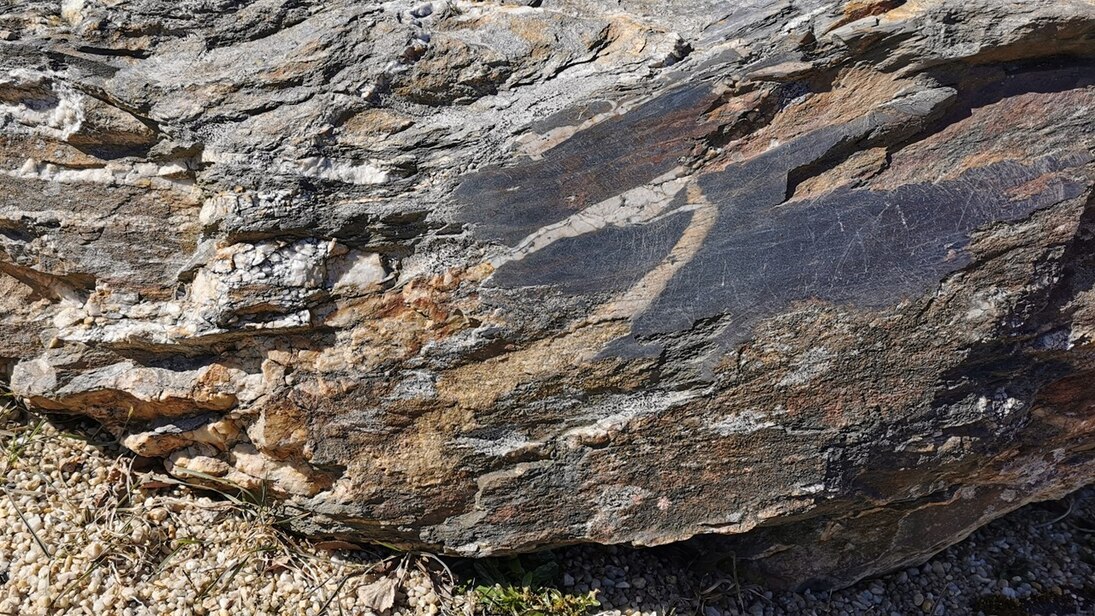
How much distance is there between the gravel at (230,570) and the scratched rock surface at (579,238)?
35 centimetres

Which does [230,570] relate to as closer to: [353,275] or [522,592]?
[522,592]

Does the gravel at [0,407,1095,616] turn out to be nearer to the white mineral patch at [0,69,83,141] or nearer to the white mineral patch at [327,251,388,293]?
the white mineral patch at [327,251,388,293]

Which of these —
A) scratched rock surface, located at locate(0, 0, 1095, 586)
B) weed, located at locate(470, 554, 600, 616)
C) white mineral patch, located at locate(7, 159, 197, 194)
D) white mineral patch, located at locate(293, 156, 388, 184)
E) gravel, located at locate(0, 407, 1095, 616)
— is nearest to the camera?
scratched rock surface, located at locate(0, 0, 1095, 586)

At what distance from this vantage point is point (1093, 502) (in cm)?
378

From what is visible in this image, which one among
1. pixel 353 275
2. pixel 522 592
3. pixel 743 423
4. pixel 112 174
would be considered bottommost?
pixel 522 592

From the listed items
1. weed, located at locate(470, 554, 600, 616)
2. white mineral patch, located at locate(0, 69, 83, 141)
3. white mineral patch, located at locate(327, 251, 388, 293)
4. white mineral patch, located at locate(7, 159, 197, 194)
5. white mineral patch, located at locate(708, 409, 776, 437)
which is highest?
white mineral patch, located at locate(0, 69, 83, 141)

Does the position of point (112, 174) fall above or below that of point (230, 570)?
above

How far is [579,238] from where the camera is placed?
2393 mm

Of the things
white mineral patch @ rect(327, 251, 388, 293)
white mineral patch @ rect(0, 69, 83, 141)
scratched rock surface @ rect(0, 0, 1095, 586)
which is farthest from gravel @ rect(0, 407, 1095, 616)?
white mineral patch @ rect(0, 69, 83, 141)

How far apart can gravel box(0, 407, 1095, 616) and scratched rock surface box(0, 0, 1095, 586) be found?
0.35 metres

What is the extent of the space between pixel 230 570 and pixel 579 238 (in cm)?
174

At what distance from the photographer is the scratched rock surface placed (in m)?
2.27

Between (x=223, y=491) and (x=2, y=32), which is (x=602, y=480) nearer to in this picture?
(x=223, y=491)

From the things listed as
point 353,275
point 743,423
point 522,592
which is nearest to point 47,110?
point 353,275
